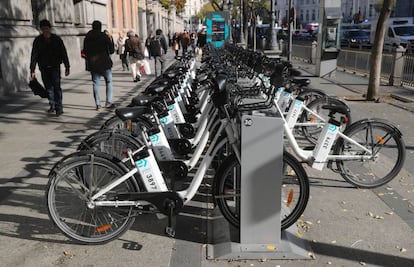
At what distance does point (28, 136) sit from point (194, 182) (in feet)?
14.9

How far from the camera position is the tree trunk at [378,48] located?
967 centimetres

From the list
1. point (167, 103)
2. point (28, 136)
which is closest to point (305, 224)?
point (167, 103)

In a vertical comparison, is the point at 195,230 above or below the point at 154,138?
below

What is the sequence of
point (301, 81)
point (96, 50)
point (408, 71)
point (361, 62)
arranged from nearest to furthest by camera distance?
point (301, 81)
point (96, 50)
point (408, 71)
point (361, 62)

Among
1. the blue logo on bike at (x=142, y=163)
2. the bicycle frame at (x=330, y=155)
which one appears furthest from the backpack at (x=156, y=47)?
the blue logo on bike at (x=142, y=163)

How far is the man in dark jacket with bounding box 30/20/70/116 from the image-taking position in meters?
8.04

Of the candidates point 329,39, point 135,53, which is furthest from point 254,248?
point 329,39

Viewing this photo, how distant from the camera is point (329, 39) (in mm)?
15750

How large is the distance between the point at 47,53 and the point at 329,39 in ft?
35.5

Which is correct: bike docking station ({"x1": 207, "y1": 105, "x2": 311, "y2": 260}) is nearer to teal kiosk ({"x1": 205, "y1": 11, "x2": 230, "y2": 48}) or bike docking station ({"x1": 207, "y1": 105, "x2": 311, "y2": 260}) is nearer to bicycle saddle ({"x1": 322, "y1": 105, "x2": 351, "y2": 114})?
bicycle saddle ({"x1": 322, "y1": 105, "x2": 351, "y2": 114})

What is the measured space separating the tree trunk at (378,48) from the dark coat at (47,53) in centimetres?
678

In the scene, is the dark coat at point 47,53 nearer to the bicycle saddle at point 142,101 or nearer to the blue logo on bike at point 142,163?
the bicycle saddle at point 142,101

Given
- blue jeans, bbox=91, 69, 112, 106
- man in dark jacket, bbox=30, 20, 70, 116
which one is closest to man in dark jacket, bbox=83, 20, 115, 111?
blue jeans, bbox=91, 69, 112, 106

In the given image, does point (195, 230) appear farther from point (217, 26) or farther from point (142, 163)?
point (217, 26)
